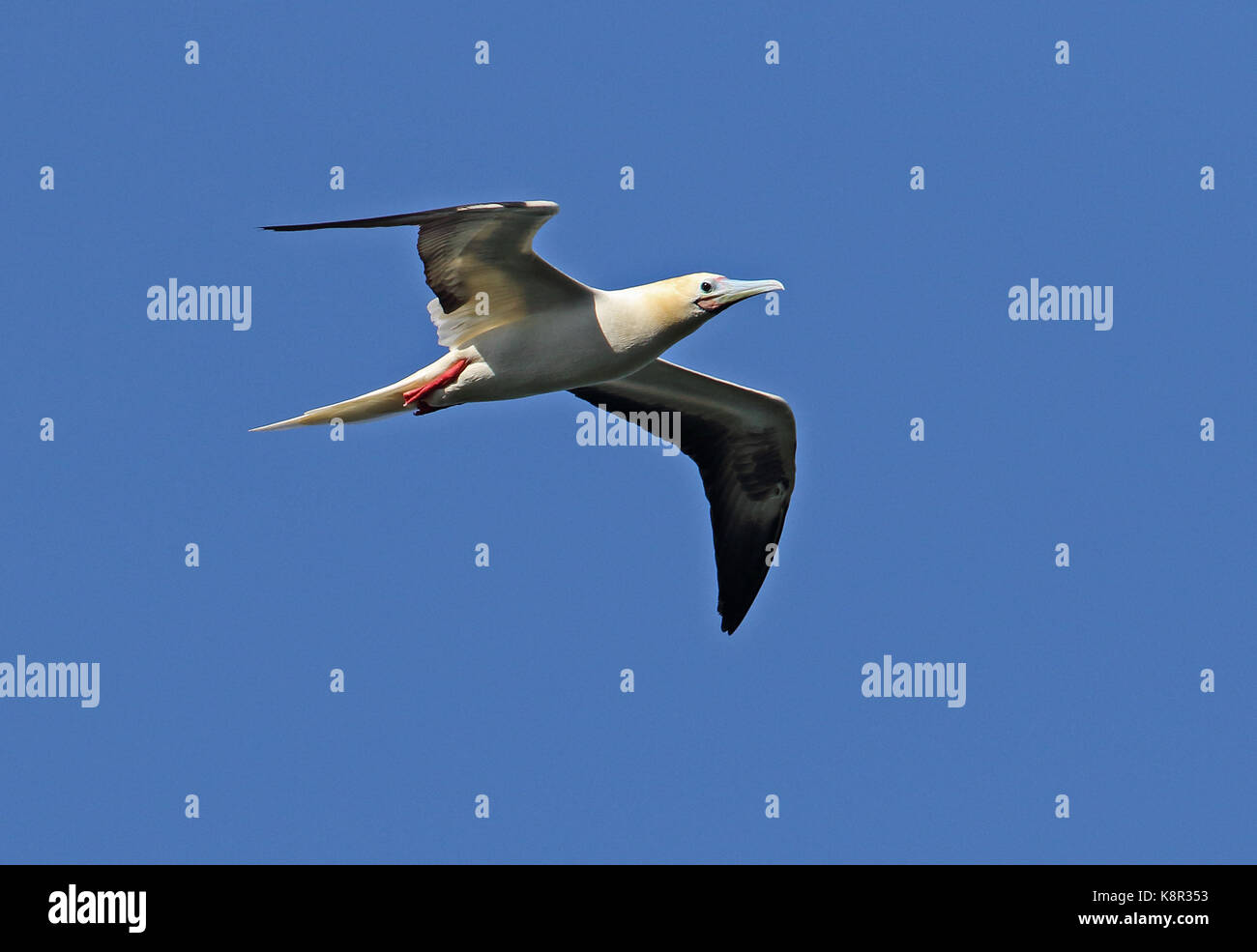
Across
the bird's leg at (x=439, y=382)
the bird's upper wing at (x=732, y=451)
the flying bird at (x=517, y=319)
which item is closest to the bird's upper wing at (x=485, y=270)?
the flying bird at (x=517, y=319)

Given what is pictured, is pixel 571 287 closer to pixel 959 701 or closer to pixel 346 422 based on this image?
pixel 346 422

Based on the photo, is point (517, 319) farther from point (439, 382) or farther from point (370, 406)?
point (370, 406)

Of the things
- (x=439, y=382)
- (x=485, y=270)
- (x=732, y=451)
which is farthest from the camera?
(x=732, y=451)

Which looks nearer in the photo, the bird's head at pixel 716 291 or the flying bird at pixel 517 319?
the flying bird at pixel 517 319

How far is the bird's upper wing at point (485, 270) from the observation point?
12789 mm

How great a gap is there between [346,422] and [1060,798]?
23.6 ft

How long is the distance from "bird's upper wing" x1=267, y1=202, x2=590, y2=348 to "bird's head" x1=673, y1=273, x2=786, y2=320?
83cm

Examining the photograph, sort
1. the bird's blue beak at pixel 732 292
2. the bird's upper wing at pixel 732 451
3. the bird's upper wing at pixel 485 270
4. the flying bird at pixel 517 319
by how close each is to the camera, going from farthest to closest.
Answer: the bird's upper wing at pixel 732 451 < the bird's blue beak at pixel 732 292 < the flying bird at pixel 517 319 < the bird's upper wing at pixel 485 270

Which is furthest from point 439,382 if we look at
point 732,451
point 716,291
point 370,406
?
point 732,451

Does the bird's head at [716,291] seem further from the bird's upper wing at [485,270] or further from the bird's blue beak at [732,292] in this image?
the bird's upper wing at [485,270]

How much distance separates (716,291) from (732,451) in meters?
3.42

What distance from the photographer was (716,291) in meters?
13.7

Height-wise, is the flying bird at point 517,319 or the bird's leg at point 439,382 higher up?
the flying bird at point 517,319

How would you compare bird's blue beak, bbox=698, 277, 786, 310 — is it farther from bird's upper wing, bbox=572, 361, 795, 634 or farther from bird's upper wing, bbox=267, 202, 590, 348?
bird's upper wing, bbox=572, 361, 795, 634
